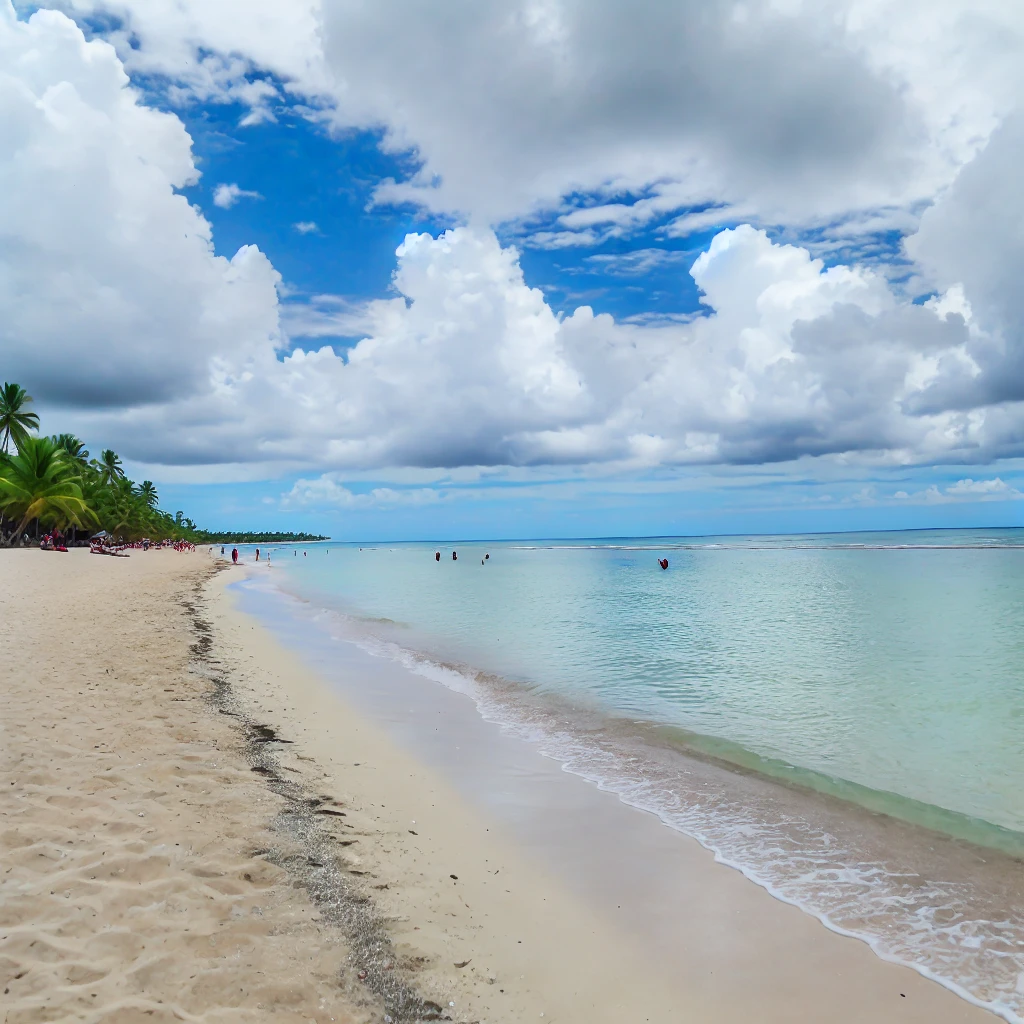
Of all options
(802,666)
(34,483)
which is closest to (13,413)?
(34,483)

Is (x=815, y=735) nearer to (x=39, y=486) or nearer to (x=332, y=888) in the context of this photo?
(x=332, y=888)

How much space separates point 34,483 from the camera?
201 feet

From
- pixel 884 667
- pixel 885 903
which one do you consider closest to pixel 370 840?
pixel 885 903

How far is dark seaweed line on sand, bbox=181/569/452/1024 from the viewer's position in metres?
3.64

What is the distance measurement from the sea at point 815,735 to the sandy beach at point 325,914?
74 centimetres

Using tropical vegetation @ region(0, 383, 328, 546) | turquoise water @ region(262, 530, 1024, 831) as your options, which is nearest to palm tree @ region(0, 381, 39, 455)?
tropical vegetation @ region(0, 383, 328, 546)

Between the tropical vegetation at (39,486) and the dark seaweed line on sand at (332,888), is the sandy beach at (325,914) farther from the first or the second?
the tropical vegetation at (39,486)

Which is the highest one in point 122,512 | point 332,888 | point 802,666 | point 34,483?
point 34,483

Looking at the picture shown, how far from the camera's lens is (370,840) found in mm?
5715

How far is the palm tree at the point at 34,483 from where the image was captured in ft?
197

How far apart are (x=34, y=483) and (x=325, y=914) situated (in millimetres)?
72994

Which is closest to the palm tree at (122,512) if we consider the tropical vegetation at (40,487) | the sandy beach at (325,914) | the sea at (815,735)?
the tropical vegetation at (40,487)

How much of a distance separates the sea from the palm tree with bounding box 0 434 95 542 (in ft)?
172

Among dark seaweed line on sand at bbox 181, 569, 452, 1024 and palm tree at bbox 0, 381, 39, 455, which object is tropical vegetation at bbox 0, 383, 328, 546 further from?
dark seaweed line on sand at bbox 181, 569, 452, 1024
